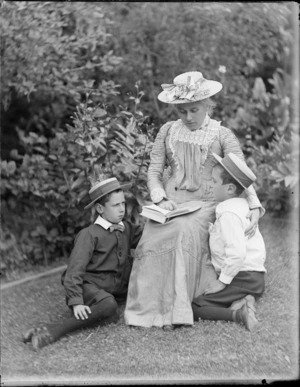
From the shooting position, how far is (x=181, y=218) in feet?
15.8

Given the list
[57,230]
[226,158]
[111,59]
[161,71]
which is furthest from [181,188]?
[161,71]

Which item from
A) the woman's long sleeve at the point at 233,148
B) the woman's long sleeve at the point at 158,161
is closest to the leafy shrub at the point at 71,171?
the woman's long sleeve at the point at 158,161

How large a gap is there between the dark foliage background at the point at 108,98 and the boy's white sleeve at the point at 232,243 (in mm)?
1226

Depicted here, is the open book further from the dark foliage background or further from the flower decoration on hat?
the dark foliage background

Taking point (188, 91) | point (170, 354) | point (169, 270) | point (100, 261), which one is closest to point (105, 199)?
point (100, 261)

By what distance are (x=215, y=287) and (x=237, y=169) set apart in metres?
0.83

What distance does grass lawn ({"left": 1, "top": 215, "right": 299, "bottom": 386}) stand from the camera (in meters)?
4.18

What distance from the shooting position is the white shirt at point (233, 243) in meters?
4.68

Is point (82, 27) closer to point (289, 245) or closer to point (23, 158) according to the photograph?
point (23, 158)

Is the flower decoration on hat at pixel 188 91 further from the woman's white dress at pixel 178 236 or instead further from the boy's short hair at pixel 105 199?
the boy's short hair at pixel 105 199

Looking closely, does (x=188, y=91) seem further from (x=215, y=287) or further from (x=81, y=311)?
(x=81, y=311)

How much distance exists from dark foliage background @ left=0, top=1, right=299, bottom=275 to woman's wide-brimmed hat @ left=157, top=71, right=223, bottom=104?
30.8 inches

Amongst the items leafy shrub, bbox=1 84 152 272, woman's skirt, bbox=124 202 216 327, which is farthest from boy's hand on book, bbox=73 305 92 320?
leafy shrub, bbox=1 84 152 272

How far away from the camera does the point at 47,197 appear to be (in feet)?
21.6
